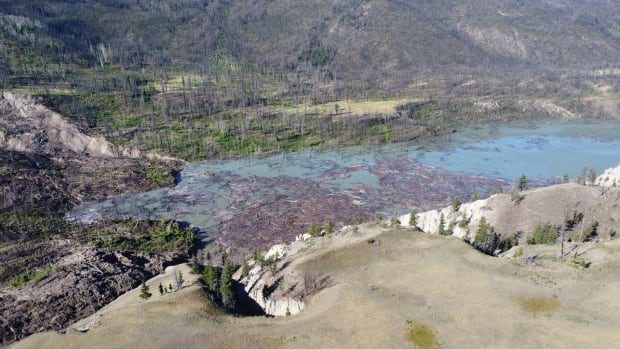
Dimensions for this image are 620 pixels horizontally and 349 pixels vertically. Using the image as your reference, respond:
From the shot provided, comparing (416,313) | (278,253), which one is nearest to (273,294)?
(278,253)

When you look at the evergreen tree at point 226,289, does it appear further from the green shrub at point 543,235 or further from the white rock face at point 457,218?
the green shrub at point 543,235

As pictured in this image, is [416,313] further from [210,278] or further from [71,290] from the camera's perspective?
[71,290]

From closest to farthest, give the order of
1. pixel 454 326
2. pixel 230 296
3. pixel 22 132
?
pixel 454 326 < pixel 230 296 < pixel 22 132

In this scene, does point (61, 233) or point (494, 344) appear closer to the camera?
point (494, 344)

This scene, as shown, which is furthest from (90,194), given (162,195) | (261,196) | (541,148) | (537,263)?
(541,148)

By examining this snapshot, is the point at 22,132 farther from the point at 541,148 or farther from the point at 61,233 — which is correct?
the point at 541,148

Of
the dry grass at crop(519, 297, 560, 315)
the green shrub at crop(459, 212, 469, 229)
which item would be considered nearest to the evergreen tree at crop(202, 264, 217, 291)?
the dry grass at crop(519, 297, 560, 315)
